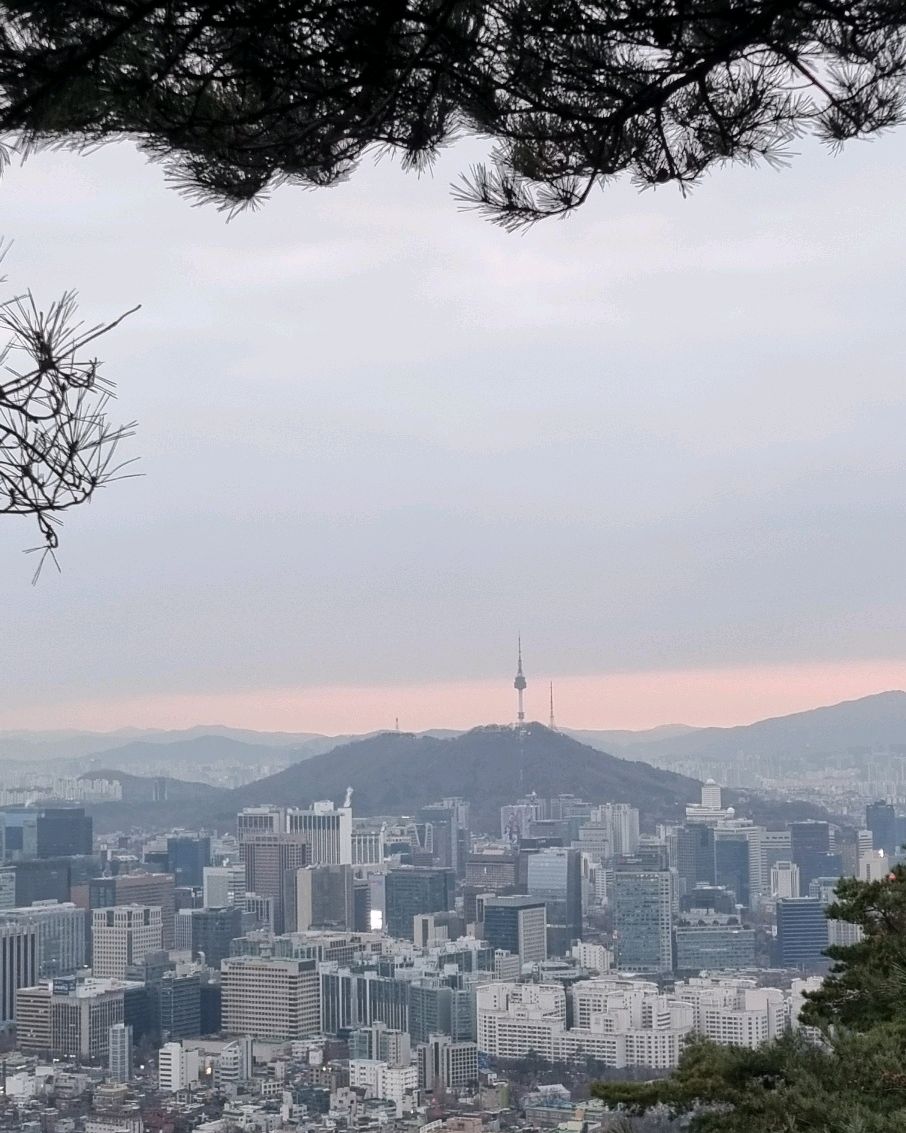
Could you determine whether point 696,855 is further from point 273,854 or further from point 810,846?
point 273,854

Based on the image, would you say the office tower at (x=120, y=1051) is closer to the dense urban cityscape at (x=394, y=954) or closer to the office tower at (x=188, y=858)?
the dense urban cityscape at (x=394, y=954)

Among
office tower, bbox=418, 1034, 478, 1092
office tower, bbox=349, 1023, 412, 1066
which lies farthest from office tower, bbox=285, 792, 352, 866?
office tower, bbox=418, 1034, 478, 1092

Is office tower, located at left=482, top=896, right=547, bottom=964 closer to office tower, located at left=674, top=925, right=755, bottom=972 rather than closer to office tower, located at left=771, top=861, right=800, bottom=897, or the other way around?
office tower, located at left=674, top=925, right=755, bottom=972

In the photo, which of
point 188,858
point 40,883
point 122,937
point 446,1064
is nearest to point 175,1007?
point 446,1064

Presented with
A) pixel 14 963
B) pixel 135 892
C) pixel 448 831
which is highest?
pixel 448 831

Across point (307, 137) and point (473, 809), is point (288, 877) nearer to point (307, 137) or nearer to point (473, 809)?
point (473, 809)

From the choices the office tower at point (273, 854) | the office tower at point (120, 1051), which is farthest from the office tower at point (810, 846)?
the office tower at point (120, 1051)
